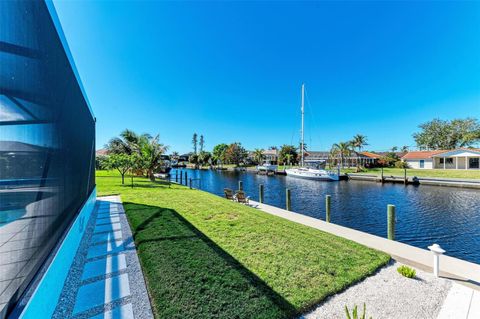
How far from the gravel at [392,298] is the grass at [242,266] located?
0.49 ft

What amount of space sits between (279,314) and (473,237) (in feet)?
37.0

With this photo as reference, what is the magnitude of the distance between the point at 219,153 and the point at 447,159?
5808 centimetres

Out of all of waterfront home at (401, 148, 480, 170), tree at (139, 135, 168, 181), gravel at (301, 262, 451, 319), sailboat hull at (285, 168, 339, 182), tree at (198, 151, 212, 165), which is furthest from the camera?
tree at (198, 151, 212, 165)

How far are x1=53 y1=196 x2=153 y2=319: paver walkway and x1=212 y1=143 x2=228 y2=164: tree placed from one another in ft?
213

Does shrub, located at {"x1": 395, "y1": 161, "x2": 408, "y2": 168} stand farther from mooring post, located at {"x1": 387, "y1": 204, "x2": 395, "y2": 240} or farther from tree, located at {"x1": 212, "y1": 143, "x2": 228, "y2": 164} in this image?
tree, located at {"x1": 212, "y1": 143, "x2": 228, "y2": 164}

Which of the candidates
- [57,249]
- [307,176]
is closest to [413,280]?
[57,249]

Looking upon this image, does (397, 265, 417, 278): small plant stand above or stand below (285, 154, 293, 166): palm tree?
below

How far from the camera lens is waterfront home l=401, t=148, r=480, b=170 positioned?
35.2m

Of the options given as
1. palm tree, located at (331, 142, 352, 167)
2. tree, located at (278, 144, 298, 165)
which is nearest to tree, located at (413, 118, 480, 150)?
palm tree, located at (331, 142, 352, 167)

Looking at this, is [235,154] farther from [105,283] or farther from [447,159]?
[105,283]

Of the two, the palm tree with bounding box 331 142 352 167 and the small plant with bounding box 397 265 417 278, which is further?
the palm tree with bounding box 331 142 352 167

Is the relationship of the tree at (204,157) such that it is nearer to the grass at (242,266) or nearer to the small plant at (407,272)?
the grass at (242,266)

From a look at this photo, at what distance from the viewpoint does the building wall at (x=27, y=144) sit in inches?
64.9

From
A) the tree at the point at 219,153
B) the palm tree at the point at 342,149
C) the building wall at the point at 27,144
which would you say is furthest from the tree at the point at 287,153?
the building wall at the point at 27,144
